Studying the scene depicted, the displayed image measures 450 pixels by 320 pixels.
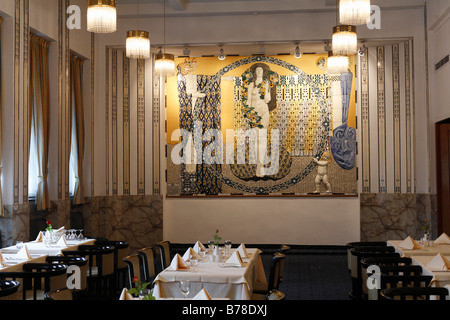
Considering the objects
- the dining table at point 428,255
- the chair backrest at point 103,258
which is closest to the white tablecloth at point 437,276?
the dining table at point 428,255

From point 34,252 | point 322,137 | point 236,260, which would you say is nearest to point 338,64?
point 322,137

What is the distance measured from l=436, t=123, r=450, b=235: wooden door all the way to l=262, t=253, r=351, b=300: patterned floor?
198cm

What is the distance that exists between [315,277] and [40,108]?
526 centimetres

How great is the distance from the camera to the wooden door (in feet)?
32.5

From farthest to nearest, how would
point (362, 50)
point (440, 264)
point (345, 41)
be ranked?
point (362, 50) → point (345, 41) → point (440, 264)

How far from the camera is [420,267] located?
5.51 m

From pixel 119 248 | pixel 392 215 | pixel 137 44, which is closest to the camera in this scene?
pixel 137 44

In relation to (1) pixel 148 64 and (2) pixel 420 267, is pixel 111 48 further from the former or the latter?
(2) pixel 420 267

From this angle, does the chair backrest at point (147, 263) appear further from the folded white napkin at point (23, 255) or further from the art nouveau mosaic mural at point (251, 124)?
the art nouveau mosaic mural at point (251, 124)

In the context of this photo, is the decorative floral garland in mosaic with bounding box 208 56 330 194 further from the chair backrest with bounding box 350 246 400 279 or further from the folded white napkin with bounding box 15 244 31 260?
the folded white napkin with bounding box 15 244 31 260

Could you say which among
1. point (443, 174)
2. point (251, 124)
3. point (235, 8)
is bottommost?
point (443, 174)

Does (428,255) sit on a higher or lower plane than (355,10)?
lower

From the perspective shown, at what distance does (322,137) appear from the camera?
11.5 m

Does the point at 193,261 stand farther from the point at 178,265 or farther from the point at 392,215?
the point at 392,215
